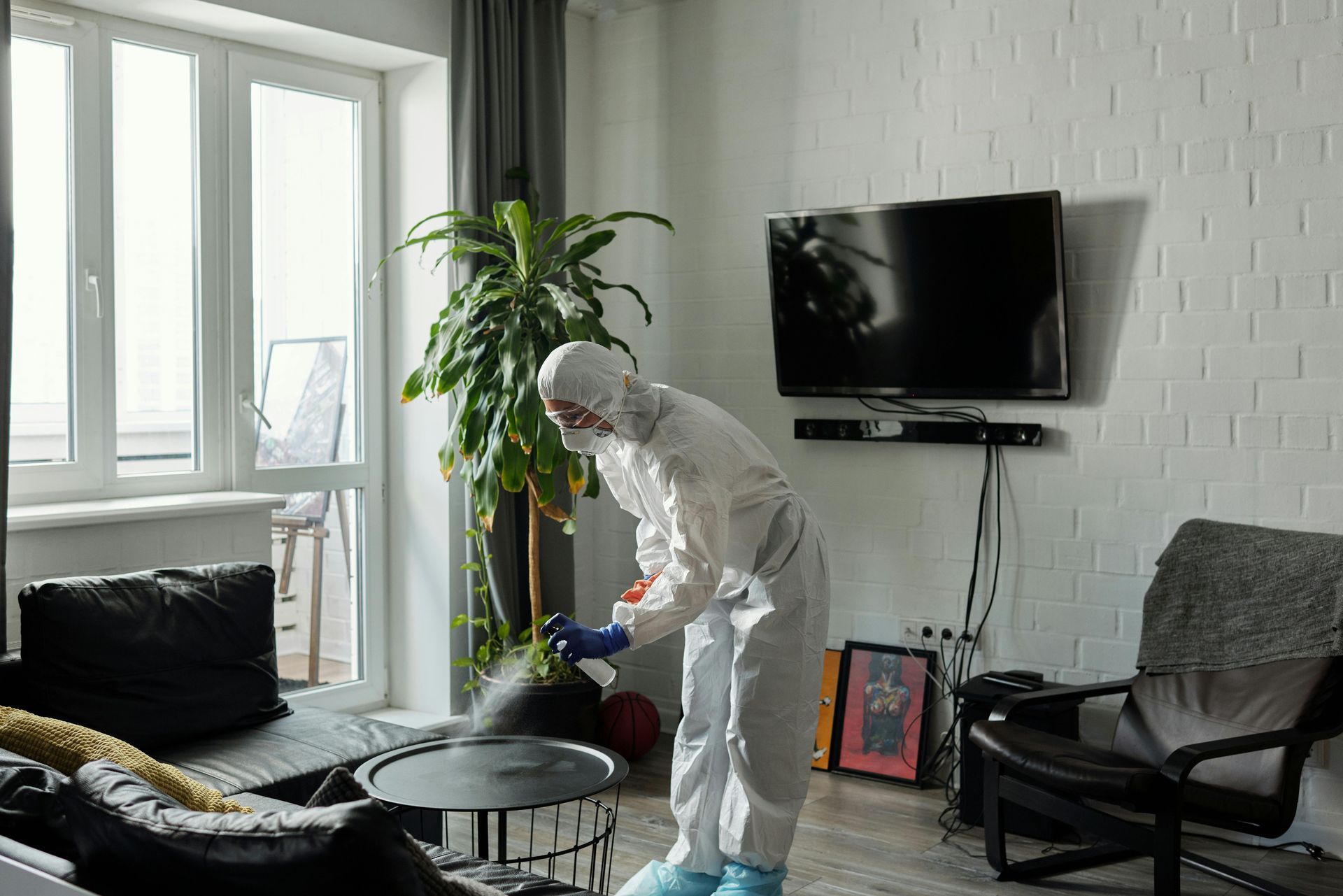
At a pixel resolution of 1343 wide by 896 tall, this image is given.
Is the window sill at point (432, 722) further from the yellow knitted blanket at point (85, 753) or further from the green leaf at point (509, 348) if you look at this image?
the yellow knitted blanket at point (85, 753)

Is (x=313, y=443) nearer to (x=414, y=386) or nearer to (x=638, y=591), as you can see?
(x=414, y=386)

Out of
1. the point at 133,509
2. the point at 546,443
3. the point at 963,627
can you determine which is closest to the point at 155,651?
the point at 133,509

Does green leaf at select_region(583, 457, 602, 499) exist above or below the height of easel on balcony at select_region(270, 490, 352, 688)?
above

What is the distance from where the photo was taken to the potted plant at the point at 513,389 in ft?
12.4

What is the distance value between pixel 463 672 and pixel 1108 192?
2736mm

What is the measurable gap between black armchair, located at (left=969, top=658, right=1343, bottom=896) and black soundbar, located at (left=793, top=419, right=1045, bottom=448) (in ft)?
2.80

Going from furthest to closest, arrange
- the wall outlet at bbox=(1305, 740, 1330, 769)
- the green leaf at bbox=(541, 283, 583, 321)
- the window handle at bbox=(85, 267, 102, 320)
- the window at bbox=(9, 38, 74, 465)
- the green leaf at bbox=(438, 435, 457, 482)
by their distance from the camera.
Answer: the green leaf at bbox=(438, 435, 457, 482), the green leaf at bbox=(541, 283, 583, 321), the window handle at bbox=(85, 267, 102, 320), the window at bbox=(9, 38, 74, 465), the wall outlet at bbox=(1305, 740, 1330, 769)

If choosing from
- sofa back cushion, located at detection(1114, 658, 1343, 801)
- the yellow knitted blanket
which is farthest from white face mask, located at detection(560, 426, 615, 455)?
sofa back cushion, located at detection(1114, 658, 1343, 801)

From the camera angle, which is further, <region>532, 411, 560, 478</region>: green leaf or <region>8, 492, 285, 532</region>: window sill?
<region>532, 411, 560, 478</region>: green leaf

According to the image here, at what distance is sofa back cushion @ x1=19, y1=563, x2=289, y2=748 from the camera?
9.16 ft

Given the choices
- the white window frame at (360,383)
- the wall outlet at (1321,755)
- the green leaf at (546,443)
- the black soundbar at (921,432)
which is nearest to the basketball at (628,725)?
the white window frame at (360,383)

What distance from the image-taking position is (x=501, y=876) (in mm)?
2008

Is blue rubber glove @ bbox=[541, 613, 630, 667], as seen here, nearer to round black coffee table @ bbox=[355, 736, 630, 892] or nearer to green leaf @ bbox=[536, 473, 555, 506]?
round black coffee table @ bbox=[355, 736, 630, 892]

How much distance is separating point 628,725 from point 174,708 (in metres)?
1.68
